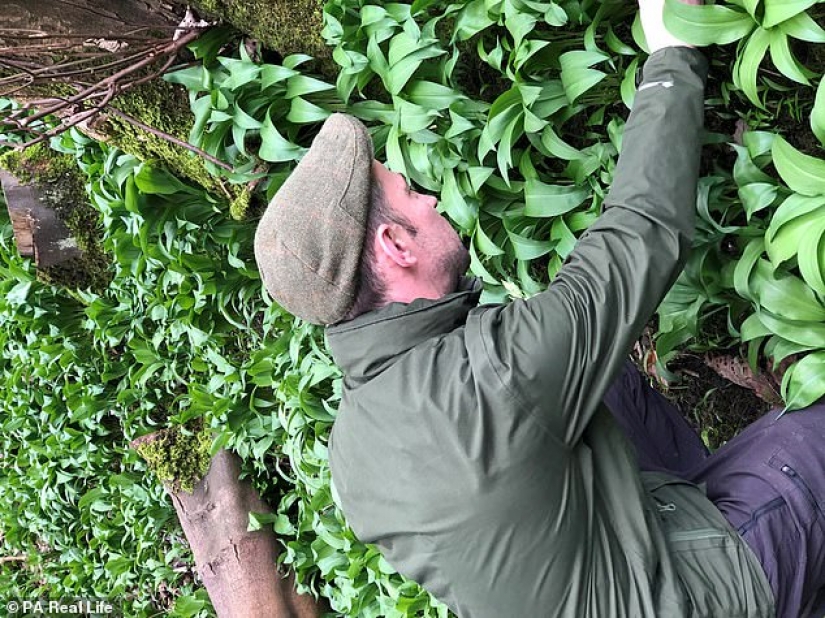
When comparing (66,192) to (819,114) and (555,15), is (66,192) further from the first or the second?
(819,114)

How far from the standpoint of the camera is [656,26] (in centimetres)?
136

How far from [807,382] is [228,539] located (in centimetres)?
230

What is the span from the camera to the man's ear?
4.25 feet

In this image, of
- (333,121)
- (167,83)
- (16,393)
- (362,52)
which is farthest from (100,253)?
(333,121)

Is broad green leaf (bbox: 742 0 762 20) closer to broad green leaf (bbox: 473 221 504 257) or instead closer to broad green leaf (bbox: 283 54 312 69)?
broad green leaf (bbox: 473 221 504 257)

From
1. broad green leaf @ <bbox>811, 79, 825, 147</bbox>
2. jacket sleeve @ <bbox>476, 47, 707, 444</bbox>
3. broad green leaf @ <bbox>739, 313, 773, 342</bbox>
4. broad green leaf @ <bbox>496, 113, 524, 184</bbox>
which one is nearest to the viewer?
jacket sleeve @ <bbox>476, 47, 707, 444</bbox>

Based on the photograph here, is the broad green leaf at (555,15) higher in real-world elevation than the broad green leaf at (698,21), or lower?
lower

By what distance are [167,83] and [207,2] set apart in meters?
0.34

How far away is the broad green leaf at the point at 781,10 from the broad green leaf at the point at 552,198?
539 millimetres

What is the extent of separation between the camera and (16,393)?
4.29m

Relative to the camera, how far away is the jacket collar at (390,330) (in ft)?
4.16

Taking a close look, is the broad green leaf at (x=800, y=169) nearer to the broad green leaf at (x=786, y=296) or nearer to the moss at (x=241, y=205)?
the broad green leaf at (x=786, y=296)

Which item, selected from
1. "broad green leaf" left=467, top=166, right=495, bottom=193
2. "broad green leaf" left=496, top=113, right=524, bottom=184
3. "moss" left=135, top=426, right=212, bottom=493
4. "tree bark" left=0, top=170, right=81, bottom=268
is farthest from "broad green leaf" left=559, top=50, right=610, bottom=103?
"tree bark" left=0, top=170, right=81, bottom=268

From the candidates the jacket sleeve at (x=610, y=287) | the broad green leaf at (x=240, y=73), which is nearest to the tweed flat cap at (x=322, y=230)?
the jacket sleeve at (x=610, y=287)
